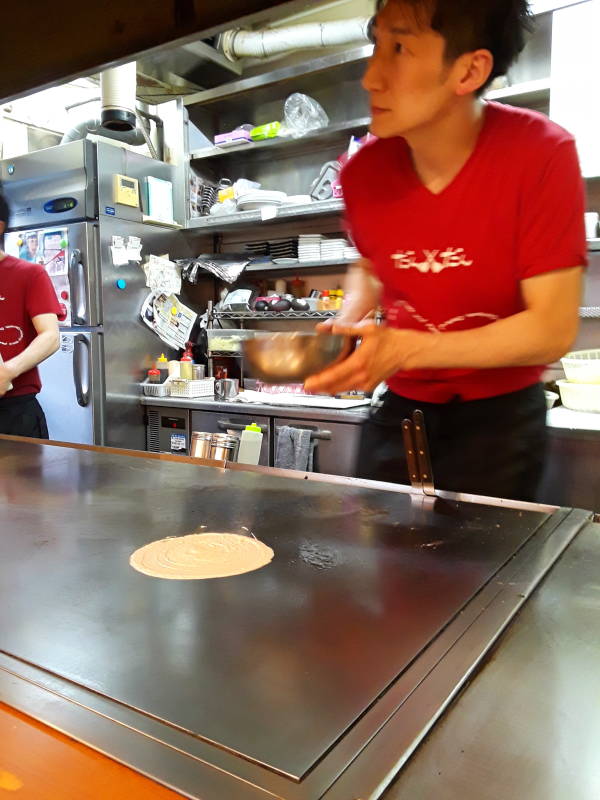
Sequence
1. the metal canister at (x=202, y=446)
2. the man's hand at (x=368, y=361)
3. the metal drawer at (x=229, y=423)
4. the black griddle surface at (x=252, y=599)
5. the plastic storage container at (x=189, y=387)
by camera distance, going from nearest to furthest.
→ the black griddle surface at (x=252, y=599), the man's hand at (x=368, y=361), the metal canister at (x=202, y=446), the metal drawer at (x=229, y=423), the plastic storage container at (x=189, y=387)

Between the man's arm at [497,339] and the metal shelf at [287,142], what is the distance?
2.26 metres

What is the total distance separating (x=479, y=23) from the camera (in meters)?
1.10

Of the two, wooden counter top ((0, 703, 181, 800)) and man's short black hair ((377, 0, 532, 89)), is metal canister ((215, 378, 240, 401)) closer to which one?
man's short black hair ((377, 0, 532, 89))

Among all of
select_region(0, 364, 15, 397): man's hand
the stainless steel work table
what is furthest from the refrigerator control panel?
the stainless steel work table

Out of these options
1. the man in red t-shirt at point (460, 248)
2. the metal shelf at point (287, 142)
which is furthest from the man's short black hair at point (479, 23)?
the metal shelf at point (287, 142)

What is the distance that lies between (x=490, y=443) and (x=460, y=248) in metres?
0.39

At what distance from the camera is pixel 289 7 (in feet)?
3.59

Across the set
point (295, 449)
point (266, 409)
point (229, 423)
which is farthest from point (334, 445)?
point (229, 423)

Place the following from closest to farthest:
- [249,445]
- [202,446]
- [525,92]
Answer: [202,446], [249,445], [525,92]

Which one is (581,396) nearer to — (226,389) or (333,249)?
(333,249)

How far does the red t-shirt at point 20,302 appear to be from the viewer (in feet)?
8.10

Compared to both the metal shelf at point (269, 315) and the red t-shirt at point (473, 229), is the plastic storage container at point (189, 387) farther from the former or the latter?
the red t-shirt at point (473, 229)

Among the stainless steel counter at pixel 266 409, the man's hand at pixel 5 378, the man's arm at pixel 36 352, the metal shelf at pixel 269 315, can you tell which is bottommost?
the stainless steel counter at pixel 266 409

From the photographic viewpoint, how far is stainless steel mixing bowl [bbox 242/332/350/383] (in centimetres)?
102
